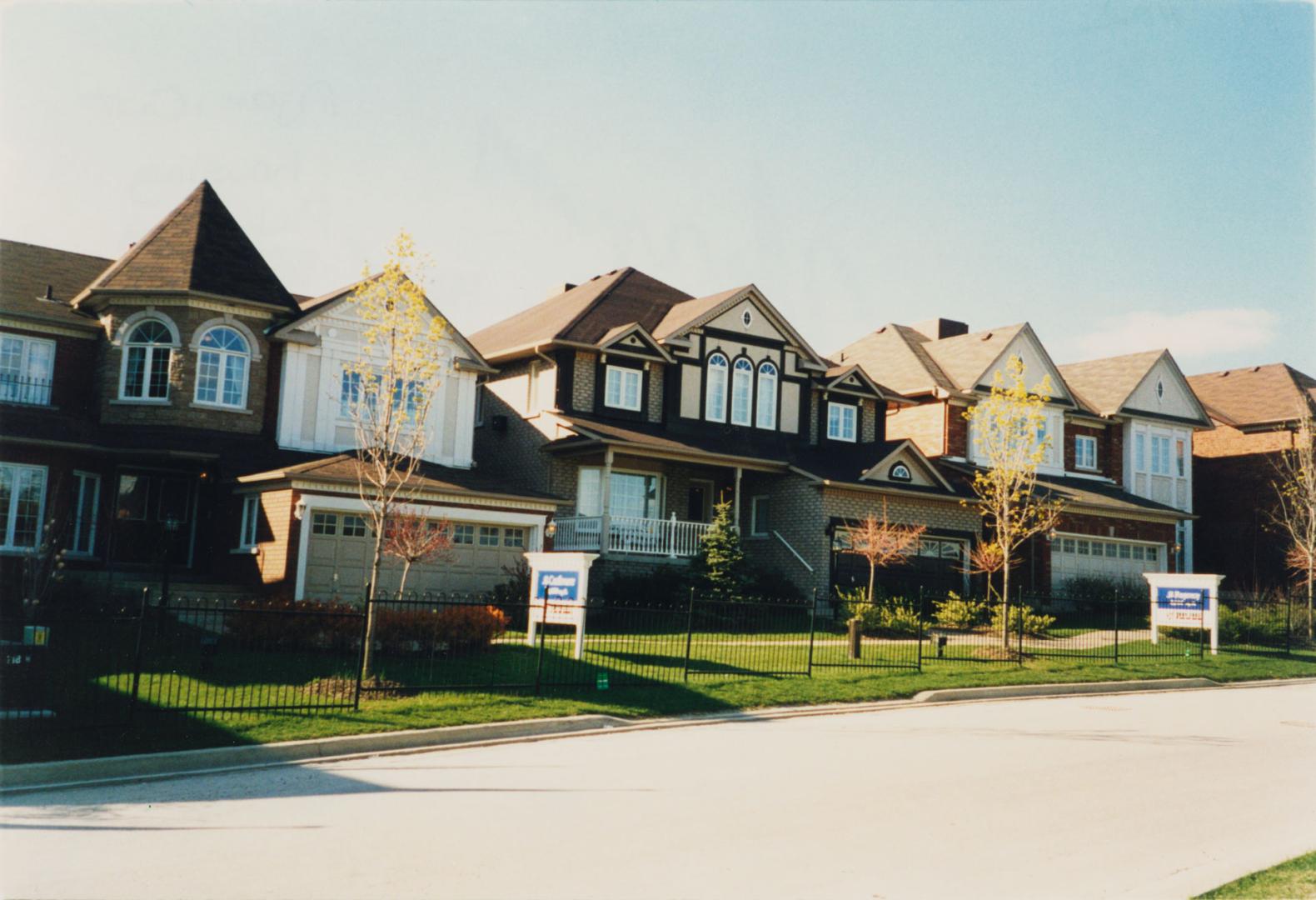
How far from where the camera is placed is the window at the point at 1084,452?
39719 millimetres

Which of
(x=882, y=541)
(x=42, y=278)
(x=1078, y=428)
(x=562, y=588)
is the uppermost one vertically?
(x=42, y=278)

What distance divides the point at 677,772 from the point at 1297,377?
135 feet

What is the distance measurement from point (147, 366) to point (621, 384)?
1208 centimetres

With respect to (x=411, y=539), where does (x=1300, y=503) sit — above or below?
above

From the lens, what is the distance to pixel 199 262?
27.1 meters

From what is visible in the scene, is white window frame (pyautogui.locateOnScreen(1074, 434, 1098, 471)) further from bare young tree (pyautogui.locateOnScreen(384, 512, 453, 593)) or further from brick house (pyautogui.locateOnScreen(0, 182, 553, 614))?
bare young tree (pyautogui.locateOnScreen(384, 512, 453, 593))

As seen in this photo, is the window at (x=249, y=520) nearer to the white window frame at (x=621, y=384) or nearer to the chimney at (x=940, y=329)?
the white window frame at (x=621, y=384)

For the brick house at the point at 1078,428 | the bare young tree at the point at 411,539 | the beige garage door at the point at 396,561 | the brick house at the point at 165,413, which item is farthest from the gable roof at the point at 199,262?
the brick house at the point at 1078,428

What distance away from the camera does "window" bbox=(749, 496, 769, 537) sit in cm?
3262

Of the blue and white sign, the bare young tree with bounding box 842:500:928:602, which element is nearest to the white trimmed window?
the blue and white sign

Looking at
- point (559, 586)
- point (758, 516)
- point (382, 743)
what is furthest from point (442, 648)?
point (758, 516)

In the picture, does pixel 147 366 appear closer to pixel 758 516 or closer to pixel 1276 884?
pixel 758 516

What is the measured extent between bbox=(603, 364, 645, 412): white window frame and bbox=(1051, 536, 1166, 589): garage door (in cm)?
1407

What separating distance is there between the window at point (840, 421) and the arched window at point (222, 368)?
17.4 m
